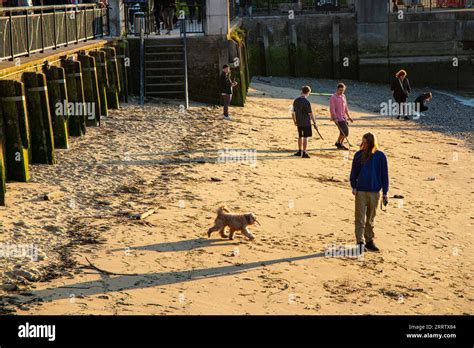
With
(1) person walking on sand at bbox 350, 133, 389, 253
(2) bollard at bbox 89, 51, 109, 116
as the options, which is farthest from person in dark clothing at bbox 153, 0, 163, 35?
(1) person walking on sand at bbox 350, 133, 389, 253

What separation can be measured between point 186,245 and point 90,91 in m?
10.00

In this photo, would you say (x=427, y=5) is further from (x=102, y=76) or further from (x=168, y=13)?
(x=102, y=76)

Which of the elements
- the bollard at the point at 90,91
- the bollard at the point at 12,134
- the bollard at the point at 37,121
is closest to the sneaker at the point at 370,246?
the bollard at the point at 12,134

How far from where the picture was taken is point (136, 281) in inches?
459

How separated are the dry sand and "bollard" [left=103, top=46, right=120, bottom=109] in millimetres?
2482

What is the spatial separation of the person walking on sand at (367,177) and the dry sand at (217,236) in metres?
0.63

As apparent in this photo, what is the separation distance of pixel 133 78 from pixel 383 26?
16.1 metres

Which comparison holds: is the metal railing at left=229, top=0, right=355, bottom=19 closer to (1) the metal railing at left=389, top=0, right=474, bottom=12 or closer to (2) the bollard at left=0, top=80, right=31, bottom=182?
(1) the metal railing at left=389, top=0, right=474, bottom=12

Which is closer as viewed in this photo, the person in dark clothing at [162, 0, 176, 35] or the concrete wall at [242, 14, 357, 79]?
the person in dark clothing at [162, 0, 176, 35]

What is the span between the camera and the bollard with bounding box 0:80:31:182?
1614 centimetres

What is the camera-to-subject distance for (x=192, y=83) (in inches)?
1085

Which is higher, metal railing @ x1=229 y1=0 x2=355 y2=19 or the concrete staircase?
metal railing @ x1=229 y1=0 x2=355 y2=19

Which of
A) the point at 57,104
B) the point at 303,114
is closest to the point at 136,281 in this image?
the point at 57,104
